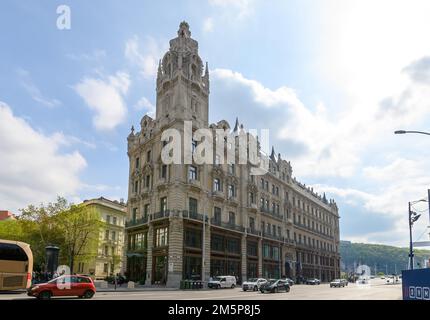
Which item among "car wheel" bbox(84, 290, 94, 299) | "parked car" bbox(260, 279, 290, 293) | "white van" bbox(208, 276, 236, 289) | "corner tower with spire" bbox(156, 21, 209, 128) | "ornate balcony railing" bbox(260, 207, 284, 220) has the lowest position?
"white van" bbox(208, 276, 236, 289)

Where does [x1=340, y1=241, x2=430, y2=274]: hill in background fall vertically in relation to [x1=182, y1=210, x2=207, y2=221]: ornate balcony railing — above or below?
below

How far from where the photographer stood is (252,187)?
64.2 meters

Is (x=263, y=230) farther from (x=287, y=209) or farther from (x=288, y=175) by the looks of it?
(x=288, y=175)

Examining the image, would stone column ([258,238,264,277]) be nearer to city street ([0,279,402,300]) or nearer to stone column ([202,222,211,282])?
stone column ([202,222,211,282])

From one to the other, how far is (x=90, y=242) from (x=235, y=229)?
879 inches

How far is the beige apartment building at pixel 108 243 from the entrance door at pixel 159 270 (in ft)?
69.2

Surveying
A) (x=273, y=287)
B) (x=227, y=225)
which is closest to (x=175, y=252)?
(x=227, y=225)

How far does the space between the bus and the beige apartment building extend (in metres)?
41.1

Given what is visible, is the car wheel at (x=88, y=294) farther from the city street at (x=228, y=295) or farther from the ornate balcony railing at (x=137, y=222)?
the ornate balcony railing at (x=137, y=222)

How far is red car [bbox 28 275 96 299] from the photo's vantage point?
74.6 feet

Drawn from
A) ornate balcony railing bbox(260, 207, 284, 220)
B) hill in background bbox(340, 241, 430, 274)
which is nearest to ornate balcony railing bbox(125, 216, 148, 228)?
ornate balcony railing bbox(260, 207, 284, 220)

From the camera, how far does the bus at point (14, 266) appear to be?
25641 millimetres
